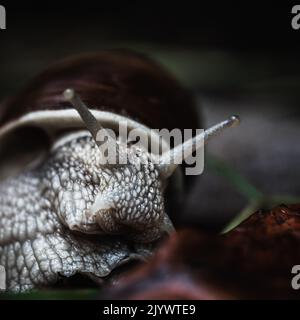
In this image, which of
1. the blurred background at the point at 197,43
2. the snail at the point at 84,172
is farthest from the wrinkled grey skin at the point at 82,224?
the blurred background at the point at 197,43

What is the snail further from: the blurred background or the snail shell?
the blurred background

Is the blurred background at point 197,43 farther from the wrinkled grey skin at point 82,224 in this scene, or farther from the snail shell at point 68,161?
the wrinkled grey skin at point 82,224

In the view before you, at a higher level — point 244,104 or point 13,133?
point 244,104

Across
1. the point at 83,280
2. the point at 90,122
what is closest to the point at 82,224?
the point at 83,280

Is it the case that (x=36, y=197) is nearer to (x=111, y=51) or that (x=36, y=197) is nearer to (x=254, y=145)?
(x=111, y=51)
